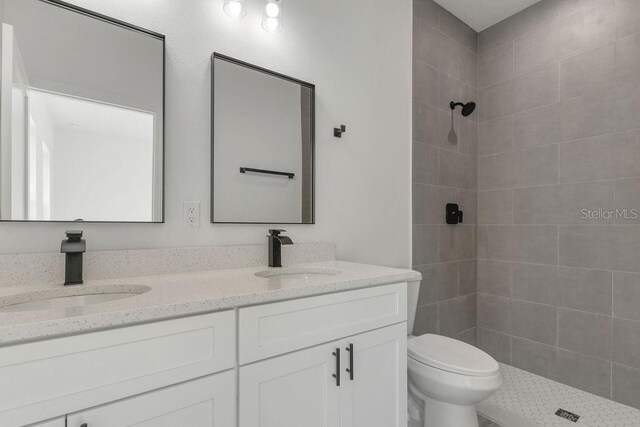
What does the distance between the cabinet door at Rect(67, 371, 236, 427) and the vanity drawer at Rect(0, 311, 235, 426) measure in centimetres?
2

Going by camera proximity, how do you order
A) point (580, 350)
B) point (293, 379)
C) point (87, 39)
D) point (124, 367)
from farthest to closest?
point (580, 350)
point (87, 39)
point (293, 379)
point (124, 367)

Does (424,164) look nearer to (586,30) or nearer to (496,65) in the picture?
(496,65)

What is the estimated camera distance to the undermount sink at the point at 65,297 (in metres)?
0.95

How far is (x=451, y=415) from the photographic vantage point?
1.52 metres

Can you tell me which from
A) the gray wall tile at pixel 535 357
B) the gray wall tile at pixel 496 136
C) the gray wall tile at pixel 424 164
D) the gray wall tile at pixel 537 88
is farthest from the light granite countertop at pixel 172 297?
the gray wall tile at pixel 537 88

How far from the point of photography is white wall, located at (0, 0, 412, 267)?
1336 mm

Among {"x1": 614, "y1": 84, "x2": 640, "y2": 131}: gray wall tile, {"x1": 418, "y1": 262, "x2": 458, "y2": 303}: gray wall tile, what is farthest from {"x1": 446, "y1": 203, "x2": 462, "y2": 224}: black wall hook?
{"x1": 614, "y1": 84, "x2": 640, "y2": 131}: gray wall tile

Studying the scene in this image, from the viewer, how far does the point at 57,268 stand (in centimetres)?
112

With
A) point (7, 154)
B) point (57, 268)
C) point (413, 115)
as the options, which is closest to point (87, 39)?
point (7, 154)

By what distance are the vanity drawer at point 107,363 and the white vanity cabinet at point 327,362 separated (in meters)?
0.10

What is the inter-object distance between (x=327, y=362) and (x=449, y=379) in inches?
26.2

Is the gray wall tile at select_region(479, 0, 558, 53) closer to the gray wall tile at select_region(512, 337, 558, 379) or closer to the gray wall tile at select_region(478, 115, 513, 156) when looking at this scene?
the gray wall tile at select_region(478, 115, 513, 156)

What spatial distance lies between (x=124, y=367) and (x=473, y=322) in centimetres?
261

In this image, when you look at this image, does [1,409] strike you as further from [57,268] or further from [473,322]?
[473,322]
